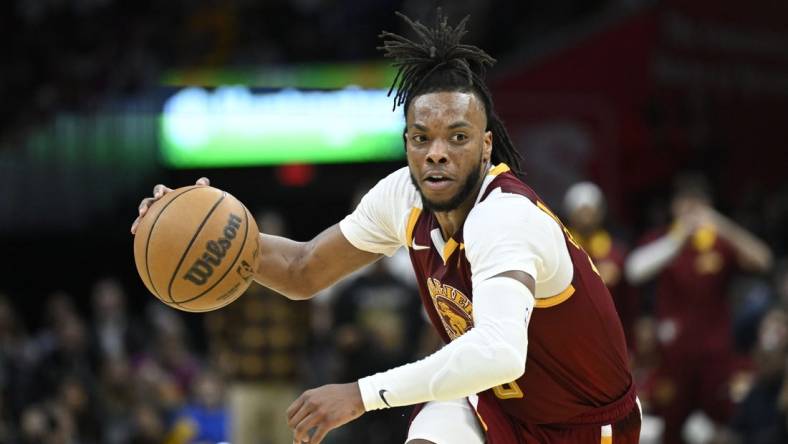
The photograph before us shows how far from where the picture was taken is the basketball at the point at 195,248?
16.6 feet

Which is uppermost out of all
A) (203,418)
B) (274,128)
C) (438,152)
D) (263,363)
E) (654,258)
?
(274,128)

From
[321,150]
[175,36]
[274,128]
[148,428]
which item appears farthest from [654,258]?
[175,36]

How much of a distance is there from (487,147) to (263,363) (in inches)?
253

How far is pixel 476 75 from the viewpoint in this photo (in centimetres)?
504

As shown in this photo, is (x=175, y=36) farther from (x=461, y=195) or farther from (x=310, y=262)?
(x=461, y=195)

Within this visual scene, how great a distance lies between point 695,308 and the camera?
1075 centimetres

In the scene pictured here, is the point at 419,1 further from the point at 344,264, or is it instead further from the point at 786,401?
the point at 344,264

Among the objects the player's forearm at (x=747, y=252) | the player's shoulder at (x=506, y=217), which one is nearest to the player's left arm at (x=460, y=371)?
the player's shoulder at (x=506, y=217)

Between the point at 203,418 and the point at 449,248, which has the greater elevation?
the point at 449,248

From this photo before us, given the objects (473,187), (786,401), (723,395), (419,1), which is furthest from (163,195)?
(419,1)

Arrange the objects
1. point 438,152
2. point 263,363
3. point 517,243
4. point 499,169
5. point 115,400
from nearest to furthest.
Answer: point 517,243 < point 438,152 < point 499,169 < point 263,363 < point 115,400

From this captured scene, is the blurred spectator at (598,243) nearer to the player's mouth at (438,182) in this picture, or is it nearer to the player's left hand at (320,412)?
the player's mouth at (438,182)

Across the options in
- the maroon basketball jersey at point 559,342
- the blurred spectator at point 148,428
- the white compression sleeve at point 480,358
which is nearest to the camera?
the white compression sleeve at point 480,358

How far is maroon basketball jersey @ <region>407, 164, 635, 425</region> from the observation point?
16.0ft
